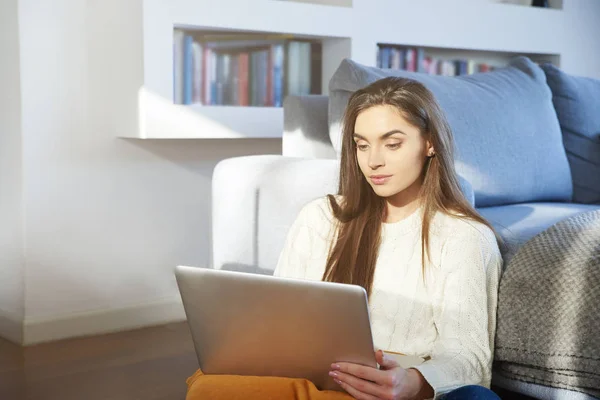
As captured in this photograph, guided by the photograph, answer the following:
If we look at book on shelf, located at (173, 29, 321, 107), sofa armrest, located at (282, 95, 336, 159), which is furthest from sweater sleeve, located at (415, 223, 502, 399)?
book on shelf, located at (173, 29, 321, 107)

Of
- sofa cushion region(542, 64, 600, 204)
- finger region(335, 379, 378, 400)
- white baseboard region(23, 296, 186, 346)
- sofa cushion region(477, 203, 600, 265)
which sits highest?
sofa cushion region(542, 64, 600, 204)

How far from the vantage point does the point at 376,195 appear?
1.65 metres

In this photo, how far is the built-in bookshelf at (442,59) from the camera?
347cm

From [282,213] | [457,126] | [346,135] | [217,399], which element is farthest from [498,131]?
[217,399]

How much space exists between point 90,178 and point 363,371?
185cm

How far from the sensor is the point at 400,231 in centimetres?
160

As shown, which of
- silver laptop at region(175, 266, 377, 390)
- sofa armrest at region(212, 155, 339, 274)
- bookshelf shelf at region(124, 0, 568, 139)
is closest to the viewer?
silver laptop at region(175, 266, 377, 390)

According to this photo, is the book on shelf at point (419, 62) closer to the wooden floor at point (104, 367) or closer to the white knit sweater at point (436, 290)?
the wooden floor at point (104, 367)

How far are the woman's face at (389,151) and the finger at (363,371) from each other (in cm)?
38

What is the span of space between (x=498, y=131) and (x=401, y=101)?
83cm

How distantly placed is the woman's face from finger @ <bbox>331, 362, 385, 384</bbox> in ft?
1.24

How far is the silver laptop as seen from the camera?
1.23 m

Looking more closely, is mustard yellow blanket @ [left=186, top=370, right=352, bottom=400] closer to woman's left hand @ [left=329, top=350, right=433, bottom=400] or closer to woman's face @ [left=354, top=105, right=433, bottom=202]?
woman's left hand @ [left=329, top=350, right=433, bottom=400]

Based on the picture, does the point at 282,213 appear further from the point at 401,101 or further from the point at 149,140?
the point at 149,140
